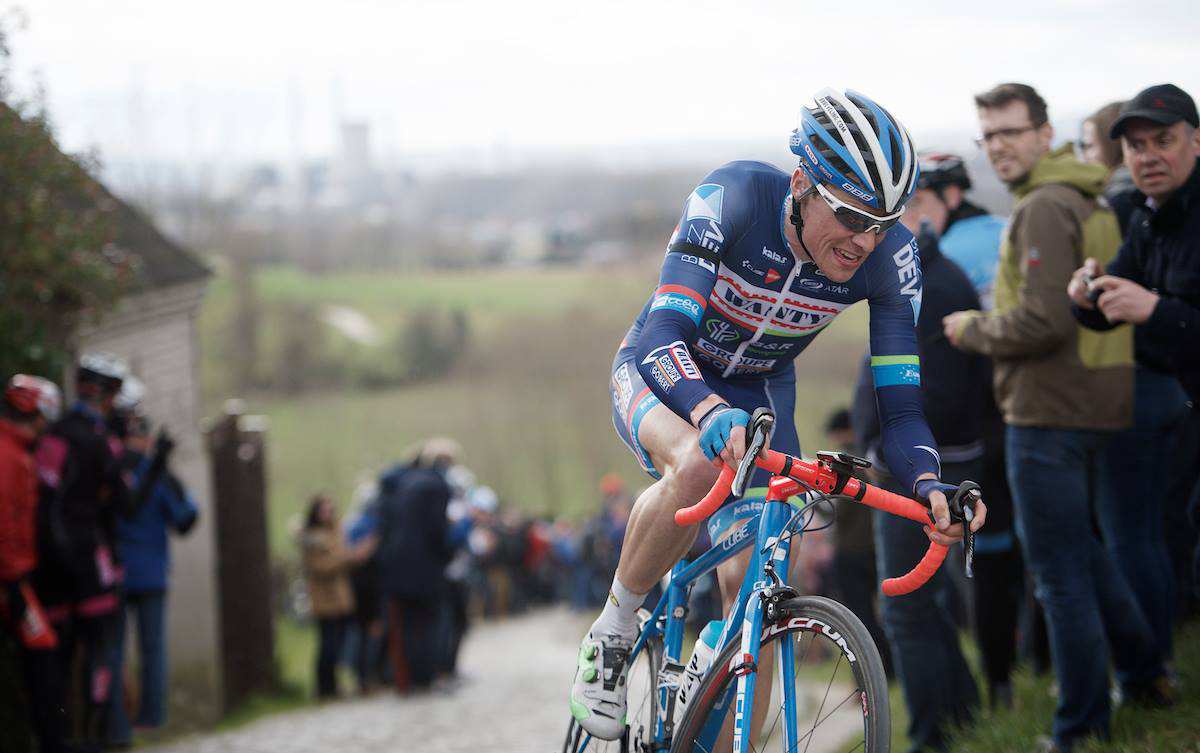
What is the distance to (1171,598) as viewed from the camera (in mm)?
5719

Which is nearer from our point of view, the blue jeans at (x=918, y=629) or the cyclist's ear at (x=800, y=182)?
the cyclist's ear at (x=800, y=182)

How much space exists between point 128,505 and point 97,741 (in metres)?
1.56

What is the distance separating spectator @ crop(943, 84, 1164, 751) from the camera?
16.6ft

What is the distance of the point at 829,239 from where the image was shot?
394cm

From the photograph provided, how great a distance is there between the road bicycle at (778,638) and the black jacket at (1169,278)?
1425 mm

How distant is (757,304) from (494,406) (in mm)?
95270

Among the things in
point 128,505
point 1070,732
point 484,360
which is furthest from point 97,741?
point 484,360

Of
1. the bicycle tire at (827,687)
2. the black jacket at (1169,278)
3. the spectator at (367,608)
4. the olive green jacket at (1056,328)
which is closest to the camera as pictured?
the bicycle tire at (827,687)

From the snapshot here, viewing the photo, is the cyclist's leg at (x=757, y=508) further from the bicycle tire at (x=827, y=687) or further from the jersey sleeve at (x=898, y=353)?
the jersey sleeve at (x=898, y=353)

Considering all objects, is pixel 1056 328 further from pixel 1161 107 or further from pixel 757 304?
pixel 757 304

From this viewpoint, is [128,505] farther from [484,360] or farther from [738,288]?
[484,360]

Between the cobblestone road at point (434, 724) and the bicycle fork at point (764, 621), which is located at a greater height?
the bicycle fork at point (764, 621)

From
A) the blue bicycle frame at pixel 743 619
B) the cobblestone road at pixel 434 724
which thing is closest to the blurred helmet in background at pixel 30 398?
the cobblestone road at pixel 434 724

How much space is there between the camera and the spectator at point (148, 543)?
29.8 feet
